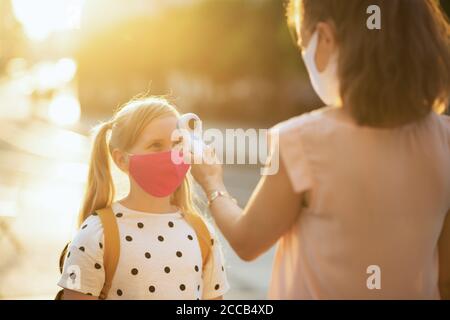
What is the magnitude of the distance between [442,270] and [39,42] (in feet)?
96.3

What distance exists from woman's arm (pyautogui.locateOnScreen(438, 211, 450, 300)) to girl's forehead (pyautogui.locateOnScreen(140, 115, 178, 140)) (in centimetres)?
96

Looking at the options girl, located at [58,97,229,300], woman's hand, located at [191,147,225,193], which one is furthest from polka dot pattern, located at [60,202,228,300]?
woman's hand, located at [191,147,225,193]

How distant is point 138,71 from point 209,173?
30831mm

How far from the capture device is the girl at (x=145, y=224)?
2527mm

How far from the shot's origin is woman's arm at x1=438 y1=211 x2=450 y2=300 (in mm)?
2100

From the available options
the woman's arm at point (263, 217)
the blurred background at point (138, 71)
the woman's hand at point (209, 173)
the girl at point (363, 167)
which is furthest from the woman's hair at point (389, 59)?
the blurred background at point (138, 71)

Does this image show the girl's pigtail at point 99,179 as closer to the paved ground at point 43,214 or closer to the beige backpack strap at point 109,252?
the beige backpack strap at point 109,252

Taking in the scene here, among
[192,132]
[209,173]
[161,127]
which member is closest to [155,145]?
[161,127]

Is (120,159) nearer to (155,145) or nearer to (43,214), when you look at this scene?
(155,145)

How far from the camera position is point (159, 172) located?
2.62m

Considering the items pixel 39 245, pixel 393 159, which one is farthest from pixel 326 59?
pixel 39 245

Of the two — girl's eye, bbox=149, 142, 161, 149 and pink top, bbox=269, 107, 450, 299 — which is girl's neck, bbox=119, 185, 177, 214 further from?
pink top, bbox=269, 107, 450, 299
